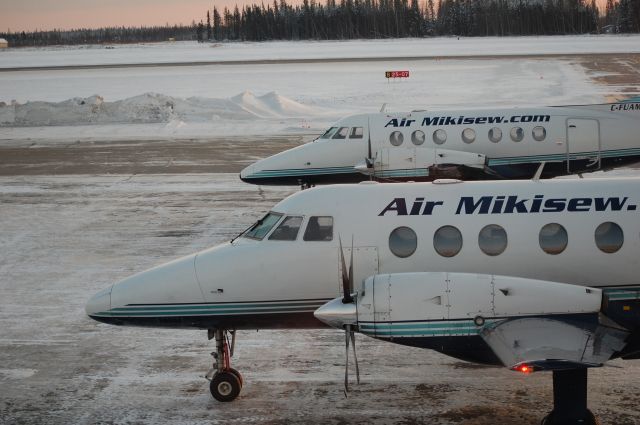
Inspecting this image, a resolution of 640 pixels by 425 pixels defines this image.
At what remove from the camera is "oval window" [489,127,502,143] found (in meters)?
22.9

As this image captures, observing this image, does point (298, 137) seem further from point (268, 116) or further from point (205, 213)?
point (205, 213)

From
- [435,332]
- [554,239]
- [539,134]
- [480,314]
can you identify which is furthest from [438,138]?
[435,332]

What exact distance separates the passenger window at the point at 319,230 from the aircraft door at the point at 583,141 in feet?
42.2

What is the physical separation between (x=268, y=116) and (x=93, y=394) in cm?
4130

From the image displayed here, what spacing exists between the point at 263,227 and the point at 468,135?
39.5 ft

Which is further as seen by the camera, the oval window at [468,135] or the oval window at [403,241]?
the oval window at [468,135]

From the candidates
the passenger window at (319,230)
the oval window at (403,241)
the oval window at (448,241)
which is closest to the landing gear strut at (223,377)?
the passenger window at (319,230)

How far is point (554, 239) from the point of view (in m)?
11.3

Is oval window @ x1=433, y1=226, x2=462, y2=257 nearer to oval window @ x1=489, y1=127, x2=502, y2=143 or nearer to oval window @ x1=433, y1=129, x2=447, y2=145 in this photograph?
oval window @ x1=433, y1=129, x2=447, y2=145

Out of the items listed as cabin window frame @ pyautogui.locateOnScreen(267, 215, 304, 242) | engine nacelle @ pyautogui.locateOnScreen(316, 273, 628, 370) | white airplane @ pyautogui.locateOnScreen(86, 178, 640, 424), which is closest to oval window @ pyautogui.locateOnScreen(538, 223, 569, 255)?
white airplane @ pyautogui.locateOnScreen(86, 178, 640, 424)

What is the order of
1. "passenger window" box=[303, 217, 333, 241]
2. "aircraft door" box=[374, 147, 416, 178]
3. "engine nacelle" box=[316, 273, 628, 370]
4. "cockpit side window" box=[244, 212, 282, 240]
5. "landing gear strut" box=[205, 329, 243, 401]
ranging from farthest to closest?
"aircraft door" box=[374, 147, 416, 178]
"landing gear strut" box=[205, 329, 243, 401]
"cockpit side window" box=[244, 212, 282, 240]
"passenger window" box=[303, 217, 333, 241]
"engine nacelle" box=[316, 273, 628, 370]

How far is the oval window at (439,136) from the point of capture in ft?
75.2

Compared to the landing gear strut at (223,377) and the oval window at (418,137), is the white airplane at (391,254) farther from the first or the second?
the oval window at (418,137)

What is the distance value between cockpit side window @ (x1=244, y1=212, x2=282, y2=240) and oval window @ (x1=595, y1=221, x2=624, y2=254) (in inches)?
165
